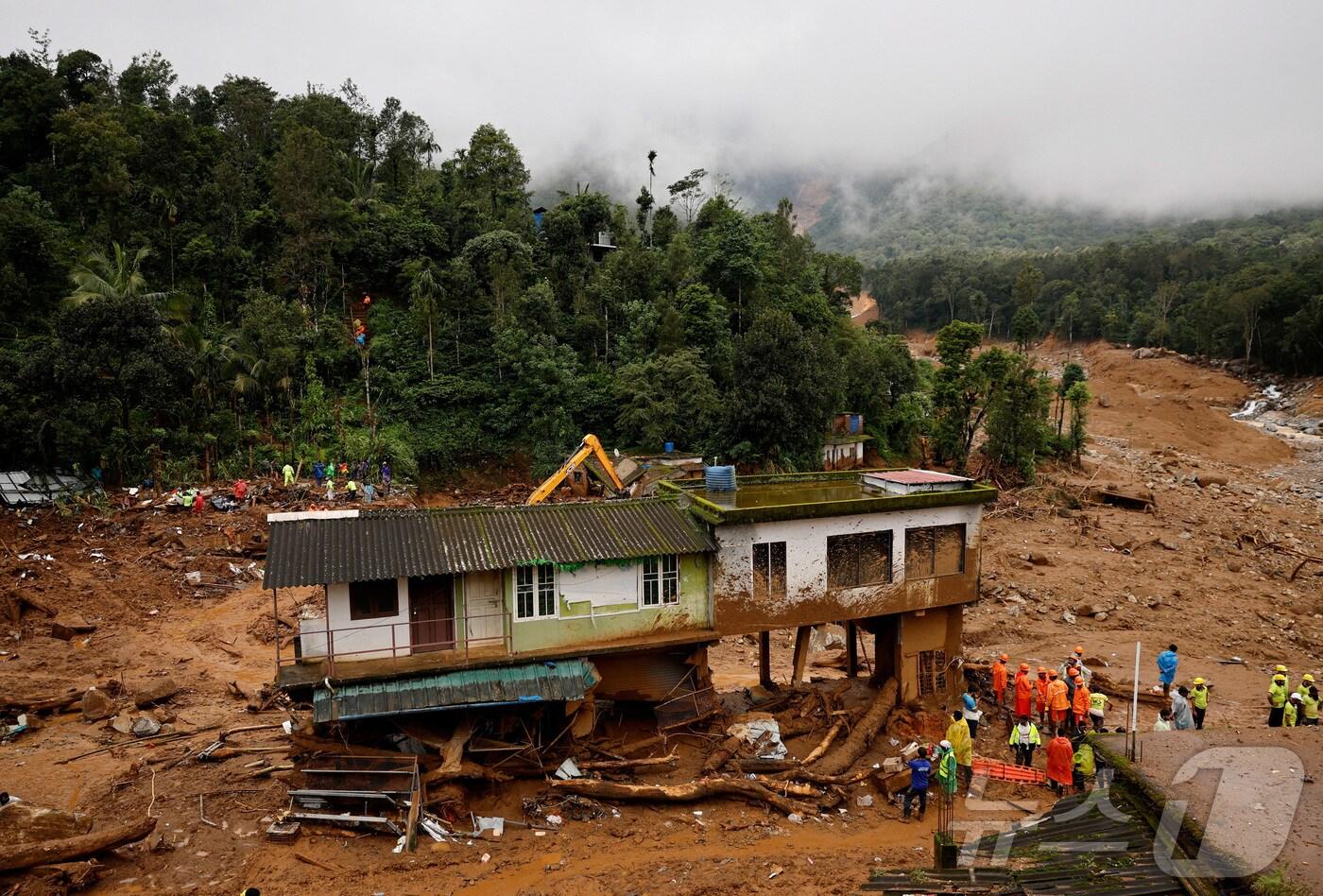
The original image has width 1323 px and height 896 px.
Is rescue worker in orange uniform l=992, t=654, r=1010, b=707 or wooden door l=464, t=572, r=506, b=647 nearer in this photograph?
wooden door l=464, t=572, r=506, b=647

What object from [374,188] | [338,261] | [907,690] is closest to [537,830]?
[907,690]

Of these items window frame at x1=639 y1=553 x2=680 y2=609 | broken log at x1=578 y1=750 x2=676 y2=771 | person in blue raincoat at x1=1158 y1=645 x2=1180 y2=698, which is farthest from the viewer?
person in blue raincoat at x1=1158 y1=645 x2=1180 y2=698

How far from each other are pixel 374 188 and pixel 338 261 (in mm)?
9559

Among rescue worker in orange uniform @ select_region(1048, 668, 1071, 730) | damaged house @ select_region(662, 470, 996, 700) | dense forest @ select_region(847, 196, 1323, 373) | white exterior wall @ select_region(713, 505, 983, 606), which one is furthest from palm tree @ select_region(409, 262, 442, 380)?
dense forest @ select_region(847, 196, 1323, 373)

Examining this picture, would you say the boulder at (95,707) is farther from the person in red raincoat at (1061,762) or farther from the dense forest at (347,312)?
the person in red raincoat at (1061,762)

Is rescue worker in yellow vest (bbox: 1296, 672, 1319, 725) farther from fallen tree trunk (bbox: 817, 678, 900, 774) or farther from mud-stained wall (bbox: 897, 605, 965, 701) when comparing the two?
fallen tree trunk (bbox: 817, 678, 900, 774)

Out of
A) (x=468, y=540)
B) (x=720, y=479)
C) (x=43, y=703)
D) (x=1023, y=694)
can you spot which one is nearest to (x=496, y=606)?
(x=468, y=540)

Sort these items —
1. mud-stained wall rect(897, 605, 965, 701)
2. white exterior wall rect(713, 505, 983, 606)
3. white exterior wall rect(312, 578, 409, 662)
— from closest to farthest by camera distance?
white exterior wall rect(312, 578, 409, 662) < white exterior wall rect(713, 505, 983, 606) < mud-stained wall rect(897, 605, 965, 701)

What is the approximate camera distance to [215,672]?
20.6 metres

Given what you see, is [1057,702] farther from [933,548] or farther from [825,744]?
[825,744]

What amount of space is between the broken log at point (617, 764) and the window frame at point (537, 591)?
114 inches

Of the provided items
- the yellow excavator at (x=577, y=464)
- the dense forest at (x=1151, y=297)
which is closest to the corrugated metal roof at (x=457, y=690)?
the yellow excavator at (x=577, y=464)

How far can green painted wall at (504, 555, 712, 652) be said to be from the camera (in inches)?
619

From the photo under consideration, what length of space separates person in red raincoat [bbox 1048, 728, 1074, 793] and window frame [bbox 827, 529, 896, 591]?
4509 mm
